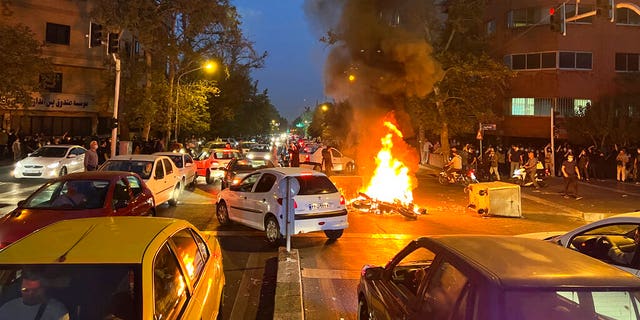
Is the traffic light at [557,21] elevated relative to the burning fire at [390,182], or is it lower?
elevated

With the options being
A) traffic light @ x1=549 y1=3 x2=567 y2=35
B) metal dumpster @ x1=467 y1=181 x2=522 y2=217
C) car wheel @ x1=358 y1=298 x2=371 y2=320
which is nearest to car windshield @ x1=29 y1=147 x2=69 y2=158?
metal dumpster @ x1=467 y1=181 x2=522 y2=217

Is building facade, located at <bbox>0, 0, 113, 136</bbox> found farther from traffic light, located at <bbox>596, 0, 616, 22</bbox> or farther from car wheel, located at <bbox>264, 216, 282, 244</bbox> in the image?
traffic light, located at <bbox>596, 0, 616, 22</bbox>

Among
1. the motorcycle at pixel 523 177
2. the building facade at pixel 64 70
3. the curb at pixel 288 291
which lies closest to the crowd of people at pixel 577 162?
the motorcycle at pixel 523 177

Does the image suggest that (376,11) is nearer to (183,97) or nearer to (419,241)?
(183,97)

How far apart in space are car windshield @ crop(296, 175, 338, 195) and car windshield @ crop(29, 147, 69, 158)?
14295mm

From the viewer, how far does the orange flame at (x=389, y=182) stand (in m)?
14.4

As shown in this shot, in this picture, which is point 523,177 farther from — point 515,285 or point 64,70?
point 64,70

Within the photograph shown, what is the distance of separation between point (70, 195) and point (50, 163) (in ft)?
41.6

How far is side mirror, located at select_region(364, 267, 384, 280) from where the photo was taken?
437cm

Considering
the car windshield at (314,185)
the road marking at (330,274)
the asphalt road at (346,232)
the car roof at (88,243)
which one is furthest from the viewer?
the car windshield at (314,185)

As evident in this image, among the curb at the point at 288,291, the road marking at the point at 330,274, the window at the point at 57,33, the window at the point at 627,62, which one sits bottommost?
the road marking at the point at 330,274

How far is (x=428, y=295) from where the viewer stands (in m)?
3.36

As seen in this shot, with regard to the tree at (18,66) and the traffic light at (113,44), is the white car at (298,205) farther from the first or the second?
the tree at (18,66)

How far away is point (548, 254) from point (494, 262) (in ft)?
1.70
